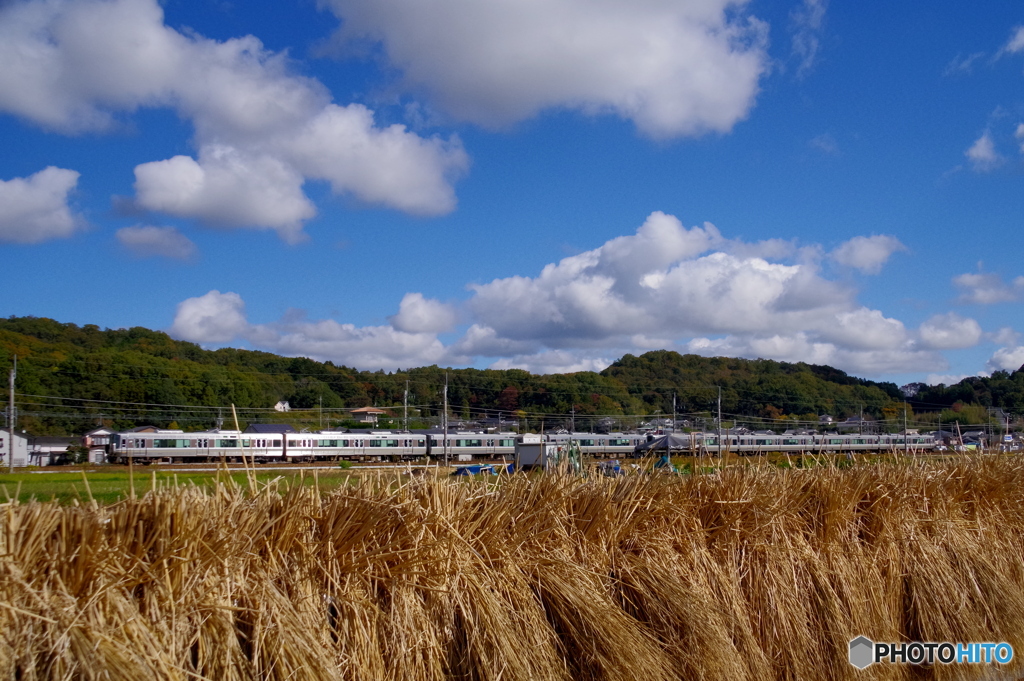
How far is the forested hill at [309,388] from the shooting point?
5991cm

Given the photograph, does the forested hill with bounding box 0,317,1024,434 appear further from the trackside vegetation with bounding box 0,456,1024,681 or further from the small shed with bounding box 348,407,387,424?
the trackside vegetation with bounding box 0,456,1024,681

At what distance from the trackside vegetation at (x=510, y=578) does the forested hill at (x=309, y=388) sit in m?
48.4

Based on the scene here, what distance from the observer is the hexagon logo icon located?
229 inches

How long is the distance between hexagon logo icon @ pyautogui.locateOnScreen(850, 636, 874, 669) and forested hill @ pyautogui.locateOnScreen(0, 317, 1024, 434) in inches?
1930

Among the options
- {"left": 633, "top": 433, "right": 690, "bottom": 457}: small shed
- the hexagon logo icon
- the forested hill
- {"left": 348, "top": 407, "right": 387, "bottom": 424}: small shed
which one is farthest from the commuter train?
the hexagon logo icon

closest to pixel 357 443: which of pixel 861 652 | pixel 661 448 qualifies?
pixel 661 448

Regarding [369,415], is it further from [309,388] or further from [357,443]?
[357,443]

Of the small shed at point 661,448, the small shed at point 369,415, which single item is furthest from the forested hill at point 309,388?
the small shed at point 661,448

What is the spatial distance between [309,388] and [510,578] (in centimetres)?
7647

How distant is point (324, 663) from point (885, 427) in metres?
83.8

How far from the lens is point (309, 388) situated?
7756cm

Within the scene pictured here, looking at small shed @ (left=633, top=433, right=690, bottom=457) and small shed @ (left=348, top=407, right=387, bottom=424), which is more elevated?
small shed @ (left=633, top=433, right=690, bottom=457)

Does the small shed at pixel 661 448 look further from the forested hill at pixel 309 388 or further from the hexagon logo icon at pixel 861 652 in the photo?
the forested hill at pixel 309 388

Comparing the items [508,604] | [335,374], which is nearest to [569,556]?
[508,604]
